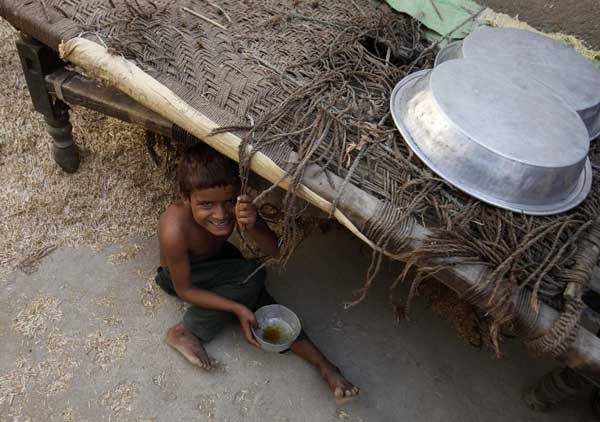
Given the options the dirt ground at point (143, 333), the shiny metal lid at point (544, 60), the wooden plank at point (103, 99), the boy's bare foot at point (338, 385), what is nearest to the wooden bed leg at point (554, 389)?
the dirt ground at point (143, 333)

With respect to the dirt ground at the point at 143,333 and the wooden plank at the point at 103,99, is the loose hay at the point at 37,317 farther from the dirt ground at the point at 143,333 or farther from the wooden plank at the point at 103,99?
the wooden plank at the point at 103,99

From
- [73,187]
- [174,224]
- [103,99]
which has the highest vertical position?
[103,99]

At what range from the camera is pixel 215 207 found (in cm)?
172

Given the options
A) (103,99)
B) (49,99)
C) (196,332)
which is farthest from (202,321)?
(49,99)

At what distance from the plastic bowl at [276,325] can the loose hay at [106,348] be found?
19.5 inches

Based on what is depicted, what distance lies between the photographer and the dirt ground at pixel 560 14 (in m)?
2.61

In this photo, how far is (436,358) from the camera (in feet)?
6.95

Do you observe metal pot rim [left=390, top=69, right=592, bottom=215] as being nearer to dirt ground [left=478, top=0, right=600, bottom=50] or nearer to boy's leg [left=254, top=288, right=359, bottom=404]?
boy's leg [left=254, top=288, right=359, bottom=404]

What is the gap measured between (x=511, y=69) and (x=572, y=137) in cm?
36

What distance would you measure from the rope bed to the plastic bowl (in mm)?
431

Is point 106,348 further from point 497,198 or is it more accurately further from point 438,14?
point 438,14

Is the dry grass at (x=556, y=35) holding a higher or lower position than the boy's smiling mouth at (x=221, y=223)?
higher

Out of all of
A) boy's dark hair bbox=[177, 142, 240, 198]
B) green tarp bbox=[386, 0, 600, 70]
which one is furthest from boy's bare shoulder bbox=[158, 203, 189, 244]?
Answer: green tarp bbox=[386, 0, 600, 70]

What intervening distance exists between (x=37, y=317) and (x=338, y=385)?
115cm
